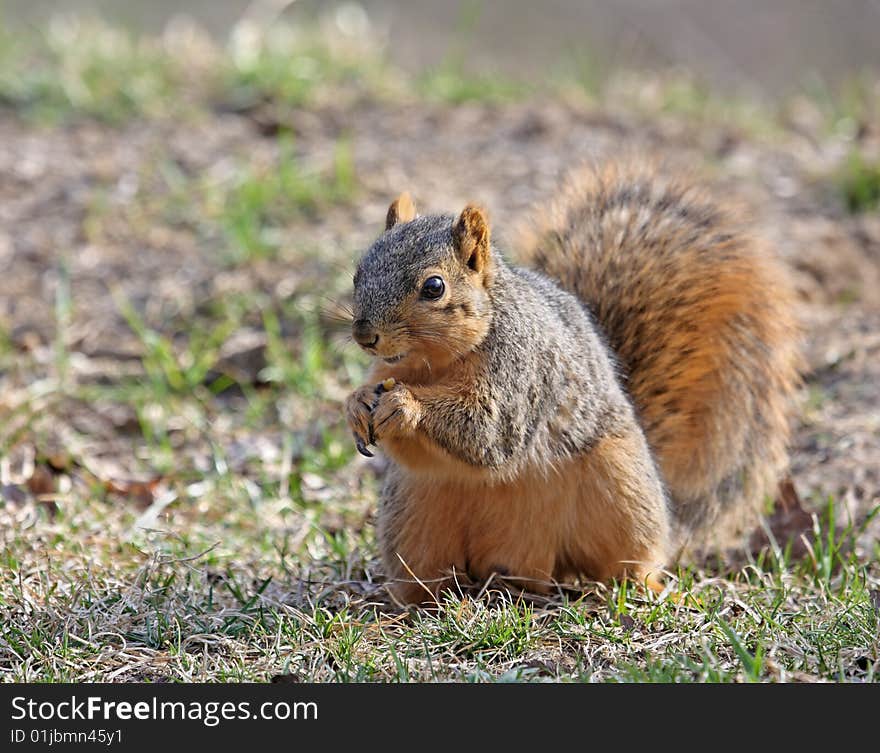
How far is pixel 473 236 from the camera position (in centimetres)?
285

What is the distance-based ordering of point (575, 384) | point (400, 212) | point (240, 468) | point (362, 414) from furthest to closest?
point (240, 468)
point (400, 212)
point (575, 384)
point (362, 414)

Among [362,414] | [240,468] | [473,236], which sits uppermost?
[473,236]

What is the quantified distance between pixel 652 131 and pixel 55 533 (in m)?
3.53

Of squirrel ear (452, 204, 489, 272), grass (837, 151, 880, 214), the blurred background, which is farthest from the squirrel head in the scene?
the blurred background

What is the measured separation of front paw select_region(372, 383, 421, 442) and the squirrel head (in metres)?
0.09

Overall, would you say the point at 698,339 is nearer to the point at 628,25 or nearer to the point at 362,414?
the point at 362,414

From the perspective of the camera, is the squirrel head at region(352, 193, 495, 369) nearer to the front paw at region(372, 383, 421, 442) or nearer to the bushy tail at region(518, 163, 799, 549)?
the front paw at region(372, 383, 421, 442)

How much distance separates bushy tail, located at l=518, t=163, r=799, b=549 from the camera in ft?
11.0

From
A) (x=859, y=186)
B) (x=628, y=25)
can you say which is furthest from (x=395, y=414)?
(x=628, y=25)

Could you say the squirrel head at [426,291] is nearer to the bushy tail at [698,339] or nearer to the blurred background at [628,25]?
the bushy tail at [698,339]

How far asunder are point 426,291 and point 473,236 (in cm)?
20

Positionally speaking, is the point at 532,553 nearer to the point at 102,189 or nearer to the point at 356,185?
the point at 356,185

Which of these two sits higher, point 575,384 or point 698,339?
point 698,339

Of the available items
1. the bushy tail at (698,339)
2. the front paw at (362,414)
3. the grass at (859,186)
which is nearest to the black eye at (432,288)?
the front paw at (362,414)
